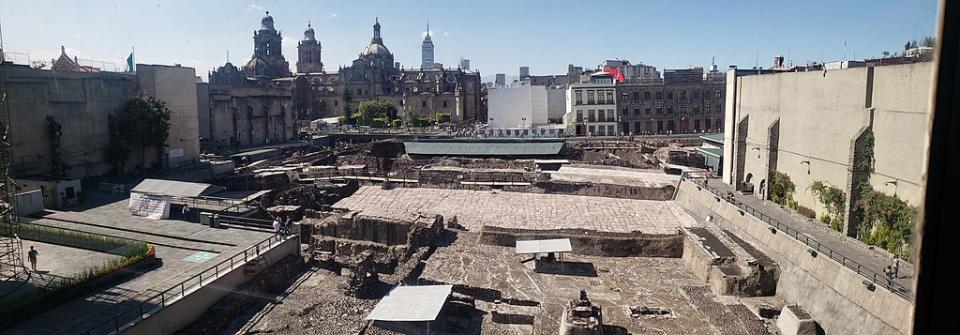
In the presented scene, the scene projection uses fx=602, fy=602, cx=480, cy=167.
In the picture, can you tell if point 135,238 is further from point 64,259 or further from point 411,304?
point 411,304

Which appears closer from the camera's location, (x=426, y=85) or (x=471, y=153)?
(x=471, y=153)

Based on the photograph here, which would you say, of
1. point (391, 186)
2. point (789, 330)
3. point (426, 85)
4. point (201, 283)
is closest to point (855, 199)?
point (789, 330)

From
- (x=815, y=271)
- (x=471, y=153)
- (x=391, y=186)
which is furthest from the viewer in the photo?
(x=471, y=153)

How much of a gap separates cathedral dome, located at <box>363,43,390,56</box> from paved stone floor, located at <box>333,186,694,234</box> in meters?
63.8

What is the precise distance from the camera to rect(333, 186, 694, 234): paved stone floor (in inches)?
1128

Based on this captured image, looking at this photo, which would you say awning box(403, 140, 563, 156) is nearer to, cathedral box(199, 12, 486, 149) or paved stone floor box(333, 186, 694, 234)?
paved stone floor box(333, 186, 694, 234)

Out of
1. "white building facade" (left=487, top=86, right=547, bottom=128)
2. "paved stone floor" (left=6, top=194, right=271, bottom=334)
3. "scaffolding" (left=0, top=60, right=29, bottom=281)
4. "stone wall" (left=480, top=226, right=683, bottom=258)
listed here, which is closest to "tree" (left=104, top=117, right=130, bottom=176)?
"paved stone floor" (left=6, top=194, right=271, bottom=334)

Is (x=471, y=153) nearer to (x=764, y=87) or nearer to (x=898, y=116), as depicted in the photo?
(x=764, y=87)

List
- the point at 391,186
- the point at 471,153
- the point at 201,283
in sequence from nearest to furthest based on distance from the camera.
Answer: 1. the point at 201,283
2. the point at 391,186
3. the point at 471,153

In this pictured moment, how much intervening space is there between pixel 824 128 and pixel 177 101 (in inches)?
1397

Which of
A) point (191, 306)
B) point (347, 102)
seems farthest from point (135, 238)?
point (347, 102)

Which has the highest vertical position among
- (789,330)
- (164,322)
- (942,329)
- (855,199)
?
(942,329)

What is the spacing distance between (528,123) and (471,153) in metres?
23.4

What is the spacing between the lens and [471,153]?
156 feet
